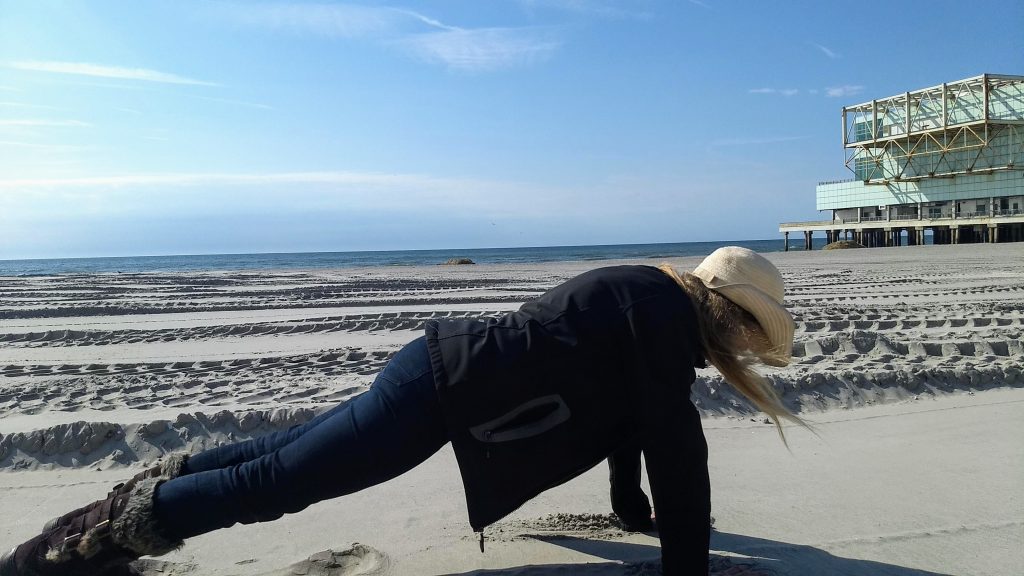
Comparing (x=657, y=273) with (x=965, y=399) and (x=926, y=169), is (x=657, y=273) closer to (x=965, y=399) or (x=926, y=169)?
(x=965, y=399)

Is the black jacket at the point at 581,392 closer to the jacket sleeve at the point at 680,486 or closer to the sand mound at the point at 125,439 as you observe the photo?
the jacket sleeve at the point at 680,486

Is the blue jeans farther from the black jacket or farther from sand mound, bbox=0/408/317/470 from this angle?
sand mound, bbox=0/408/317/470

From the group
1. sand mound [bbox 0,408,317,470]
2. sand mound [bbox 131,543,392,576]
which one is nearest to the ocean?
sand mound [bbox 0,408,317,470]

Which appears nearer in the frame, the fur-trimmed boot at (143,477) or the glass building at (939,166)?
the fur-trimmed boot at (143,477)

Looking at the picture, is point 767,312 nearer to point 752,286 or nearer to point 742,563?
point 752,286

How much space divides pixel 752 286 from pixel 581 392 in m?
0.58

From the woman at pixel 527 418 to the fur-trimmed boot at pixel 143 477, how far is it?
0.11ft

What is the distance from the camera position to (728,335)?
6.23 ft

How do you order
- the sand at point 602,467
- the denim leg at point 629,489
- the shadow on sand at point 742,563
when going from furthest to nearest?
the denim leg at point 629,489
the sand at point 602,467
the shadow on sand at point 742,563

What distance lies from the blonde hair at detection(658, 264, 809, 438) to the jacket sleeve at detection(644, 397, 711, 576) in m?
0.20

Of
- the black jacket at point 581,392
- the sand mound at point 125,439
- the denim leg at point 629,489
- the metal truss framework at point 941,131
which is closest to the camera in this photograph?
the black jacket at point 581,392

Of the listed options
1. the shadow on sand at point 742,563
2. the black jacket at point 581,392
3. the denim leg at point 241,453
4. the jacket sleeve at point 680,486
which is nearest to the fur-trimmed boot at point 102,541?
the denim leg at point 241,453

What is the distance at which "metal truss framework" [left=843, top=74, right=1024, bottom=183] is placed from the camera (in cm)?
3444

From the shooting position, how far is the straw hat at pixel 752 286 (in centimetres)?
192
